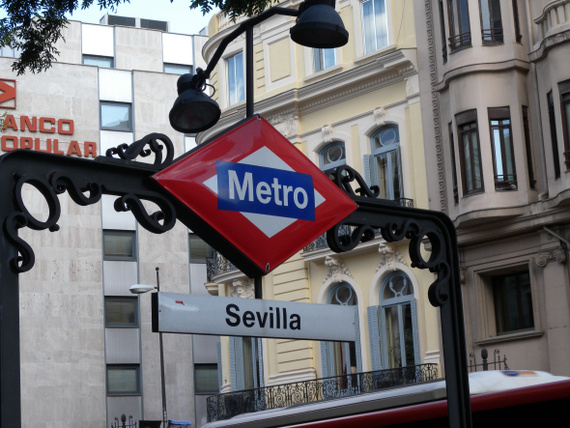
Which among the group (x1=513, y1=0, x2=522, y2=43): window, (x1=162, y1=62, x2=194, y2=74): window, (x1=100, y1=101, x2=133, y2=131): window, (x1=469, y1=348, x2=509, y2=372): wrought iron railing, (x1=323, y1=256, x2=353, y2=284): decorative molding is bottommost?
(x1=469, y1=348, x2=509, y2=372): wrought iron railing

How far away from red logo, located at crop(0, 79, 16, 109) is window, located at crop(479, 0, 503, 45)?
3009 cm

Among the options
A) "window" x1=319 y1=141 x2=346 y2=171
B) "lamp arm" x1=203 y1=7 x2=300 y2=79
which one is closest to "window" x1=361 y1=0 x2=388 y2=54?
"window" x1=319 y1=141 x2=346 y2=171

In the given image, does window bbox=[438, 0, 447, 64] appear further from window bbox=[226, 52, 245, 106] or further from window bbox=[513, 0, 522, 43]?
window bbox=[226, 52, 245, 106]

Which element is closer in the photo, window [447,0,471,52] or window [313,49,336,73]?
window [447,0,471,52]

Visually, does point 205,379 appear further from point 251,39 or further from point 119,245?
point 251,39

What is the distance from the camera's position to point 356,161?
3269 centimetres

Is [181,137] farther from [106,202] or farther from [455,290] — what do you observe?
[455,290]

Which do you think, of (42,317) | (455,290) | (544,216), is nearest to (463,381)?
(455,290)

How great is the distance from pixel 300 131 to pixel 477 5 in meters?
Result: 7.92

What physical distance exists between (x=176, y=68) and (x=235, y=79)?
77.2 feet

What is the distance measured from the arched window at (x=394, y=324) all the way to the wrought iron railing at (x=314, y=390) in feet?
1.90

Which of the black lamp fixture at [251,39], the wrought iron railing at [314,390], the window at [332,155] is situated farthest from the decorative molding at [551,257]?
the black lamp fixture at [251,39]

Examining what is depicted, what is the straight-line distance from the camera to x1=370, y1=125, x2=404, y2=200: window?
104 ft

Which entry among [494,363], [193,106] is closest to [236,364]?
[494,363]
